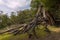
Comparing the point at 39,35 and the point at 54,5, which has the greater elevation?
the point at 54,5

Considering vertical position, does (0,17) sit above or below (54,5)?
below

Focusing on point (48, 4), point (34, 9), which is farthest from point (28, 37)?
point (34, 9)

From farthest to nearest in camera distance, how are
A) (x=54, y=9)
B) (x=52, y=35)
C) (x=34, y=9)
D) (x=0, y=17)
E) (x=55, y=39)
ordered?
(x=0, y=17) < (x=34, y=9) < (x=54, y=9) < (x=52, y=35) < (x=55, y=39)

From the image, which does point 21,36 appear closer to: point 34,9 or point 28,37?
point 28,37

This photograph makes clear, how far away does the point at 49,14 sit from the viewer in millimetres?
24500

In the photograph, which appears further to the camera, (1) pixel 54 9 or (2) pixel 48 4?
(1) pixel 54 9

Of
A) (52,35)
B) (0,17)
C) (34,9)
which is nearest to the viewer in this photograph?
(52,35)

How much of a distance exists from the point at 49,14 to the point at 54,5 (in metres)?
3.37

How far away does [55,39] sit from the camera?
16.0 m

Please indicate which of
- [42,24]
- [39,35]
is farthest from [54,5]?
[39,35]

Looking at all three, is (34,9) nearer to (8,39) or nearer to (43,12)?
(43,12)

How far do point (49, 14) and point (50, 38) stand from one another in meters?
8.55

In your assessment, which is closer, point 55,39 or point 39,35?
point 55,39

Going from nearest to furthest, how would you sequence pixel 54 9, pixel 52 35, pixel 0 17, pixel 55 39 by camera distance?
pixel 55 39
pixel 52 35
pixel 54 9
pixel 0 17
